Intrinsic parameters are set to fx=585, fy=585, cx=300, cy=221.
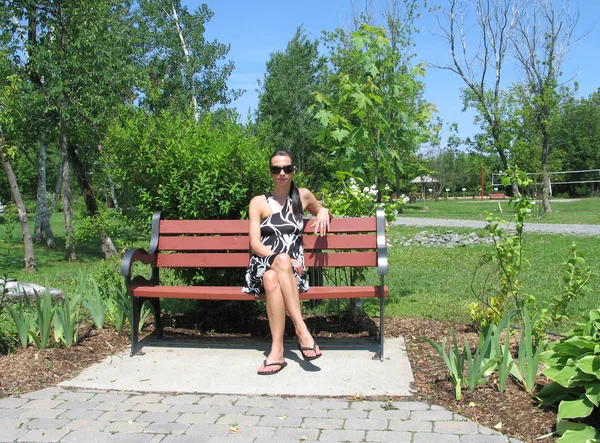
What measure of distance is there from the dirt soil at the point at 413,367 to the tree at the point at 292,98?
27.0 metres

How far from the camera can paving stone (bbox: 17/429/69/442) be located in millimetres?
2984

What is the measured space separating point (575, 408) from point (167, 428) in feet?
6.75

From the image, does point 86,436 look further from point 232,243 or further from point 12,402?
point 232,243

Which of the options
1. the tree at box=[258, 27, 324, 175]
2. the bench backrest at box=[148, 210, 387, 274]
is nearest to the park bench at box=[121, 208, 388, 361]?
the bench backrest at box=[148, 210, 387, 274]

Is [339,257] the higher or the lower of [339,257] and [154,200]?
the lower

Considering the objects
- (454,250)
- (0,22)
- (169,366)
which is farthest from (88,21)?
(169,366)

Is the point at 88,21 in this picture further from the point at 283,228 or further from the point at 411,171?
the point at 411,171

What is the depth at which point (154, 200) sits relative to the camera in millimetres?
5105

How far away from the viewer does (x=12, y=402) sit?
3496 mm

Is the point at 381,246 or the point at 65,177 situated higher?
the point at 65,177

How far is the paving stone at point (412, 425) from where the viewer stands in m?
3.00

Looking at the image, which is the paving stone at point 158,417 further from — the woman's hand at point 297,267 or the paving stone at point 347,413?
the woman's hand at point 297,267

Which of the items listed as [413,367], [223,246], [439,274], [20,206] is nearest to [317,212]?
[223,246]

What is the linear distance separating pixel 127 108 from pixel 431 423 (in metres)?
4.19
